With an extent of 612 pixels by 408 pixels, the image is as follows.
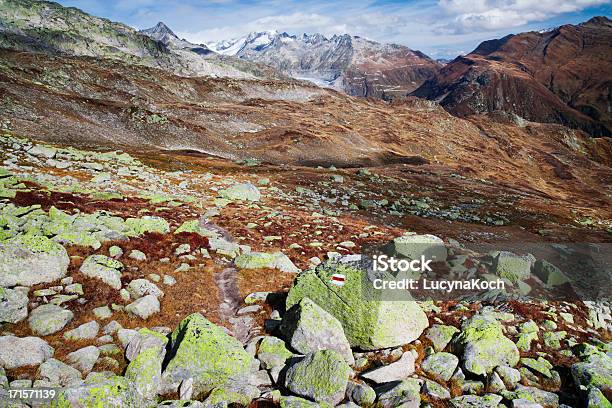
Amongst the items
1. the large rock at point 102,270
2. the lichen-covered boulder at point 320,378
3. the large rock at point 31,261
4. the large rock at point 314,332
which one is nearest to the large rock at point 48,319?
the large rock at point 31,261

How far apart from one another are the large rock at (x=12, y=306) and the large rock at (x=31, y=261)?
1192 millimetres

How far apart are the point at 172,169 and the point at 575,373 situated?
46.7 m

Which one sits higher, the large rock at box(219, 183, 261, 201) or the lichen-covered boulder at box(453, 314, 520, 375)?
the large rock at box(219, 183, 261, 201)

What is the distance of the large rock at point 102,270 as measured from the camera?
14.1m

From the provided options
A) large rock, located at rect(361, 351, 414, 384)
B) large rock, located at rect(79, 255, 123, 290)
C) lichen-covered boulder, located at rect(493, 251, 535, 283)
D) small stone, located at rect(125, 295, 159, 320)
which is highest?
large rock, located at rect(79, 255, 123, 290)

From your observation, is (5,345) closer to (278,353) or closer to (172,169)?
(278,353)

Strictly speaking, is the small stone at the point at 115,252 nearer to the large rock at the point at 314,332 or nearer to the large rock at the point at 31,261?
the large rock at the point at 31,261

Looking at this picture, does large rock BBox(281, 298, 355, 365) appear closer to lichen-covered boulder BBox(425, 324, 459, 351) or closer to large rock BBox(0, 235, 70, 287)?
lichen-covered boulder BBox(425, 324, 459, 351)

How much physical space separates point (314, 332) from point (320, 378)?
181cm

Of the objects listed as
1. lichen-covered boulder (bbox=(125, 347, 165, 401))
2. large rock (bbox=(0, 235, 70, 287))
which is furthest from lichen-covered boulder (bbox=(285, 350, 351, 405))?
large rock (bbox=(0, 235, 70, 287))

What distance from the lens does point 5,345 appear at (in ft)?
31.7

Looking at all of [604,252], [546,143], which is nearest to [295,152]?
[604,252]

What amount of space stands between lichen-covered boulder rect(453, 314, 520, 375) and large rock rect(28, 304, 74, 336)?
1265 cm

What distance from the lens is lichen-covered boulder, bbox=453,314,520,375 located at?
1127 cm
